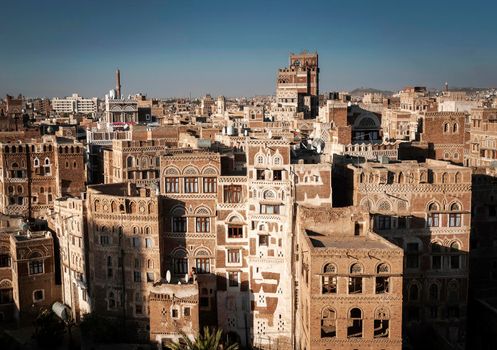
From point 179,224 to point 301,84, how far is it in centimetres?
11532

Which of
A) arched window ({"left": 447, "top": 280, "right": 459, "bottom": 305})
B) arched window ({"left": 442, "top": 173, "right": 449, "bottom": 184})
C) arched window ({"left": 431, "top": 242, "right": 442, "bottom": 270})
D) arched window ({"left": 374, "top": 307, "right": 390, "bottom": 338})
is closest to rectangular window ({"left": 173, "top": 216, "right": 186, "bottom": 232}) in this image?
arched window ({"left": 374, "top": 307, "right": 390, "bottom": 338})

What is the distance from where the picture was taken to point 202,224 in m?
57.3

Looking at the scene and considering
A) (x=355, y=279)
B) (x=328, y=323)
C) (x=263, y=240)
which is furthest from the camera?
(x=263, y=240)

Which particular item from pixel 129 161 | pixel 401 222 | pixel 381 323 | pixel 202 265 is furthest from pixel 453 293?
pixel 129 161

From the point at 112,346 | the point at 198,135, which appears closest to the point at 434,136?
the point at 198,135

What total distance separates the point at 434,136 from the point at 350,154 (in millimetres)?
13838

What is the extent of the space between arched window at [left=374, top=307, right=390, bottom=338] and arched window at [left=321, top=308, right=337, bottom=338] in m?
2.78

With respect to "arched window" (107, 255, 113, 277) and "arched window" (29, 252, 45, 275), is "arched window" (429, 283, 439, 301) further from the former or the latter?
"arched window" (29, 252, 45, 275)

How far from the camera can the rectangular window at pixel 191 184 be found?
187 ft

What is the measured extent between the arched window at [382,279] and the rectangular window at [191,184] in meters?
20.2

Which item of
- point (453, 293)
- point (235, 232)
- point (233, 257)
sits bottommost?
point (453, 293)

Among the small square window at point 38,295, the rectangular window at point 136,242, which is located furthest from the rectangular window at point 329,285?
the small square window at point 38,295

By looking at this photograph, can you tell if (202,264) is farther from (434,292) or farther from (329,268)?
(434,292)

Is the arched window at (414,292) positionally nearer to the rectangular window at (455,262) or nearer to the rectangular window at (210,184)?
the rectangular window at (455,262)
